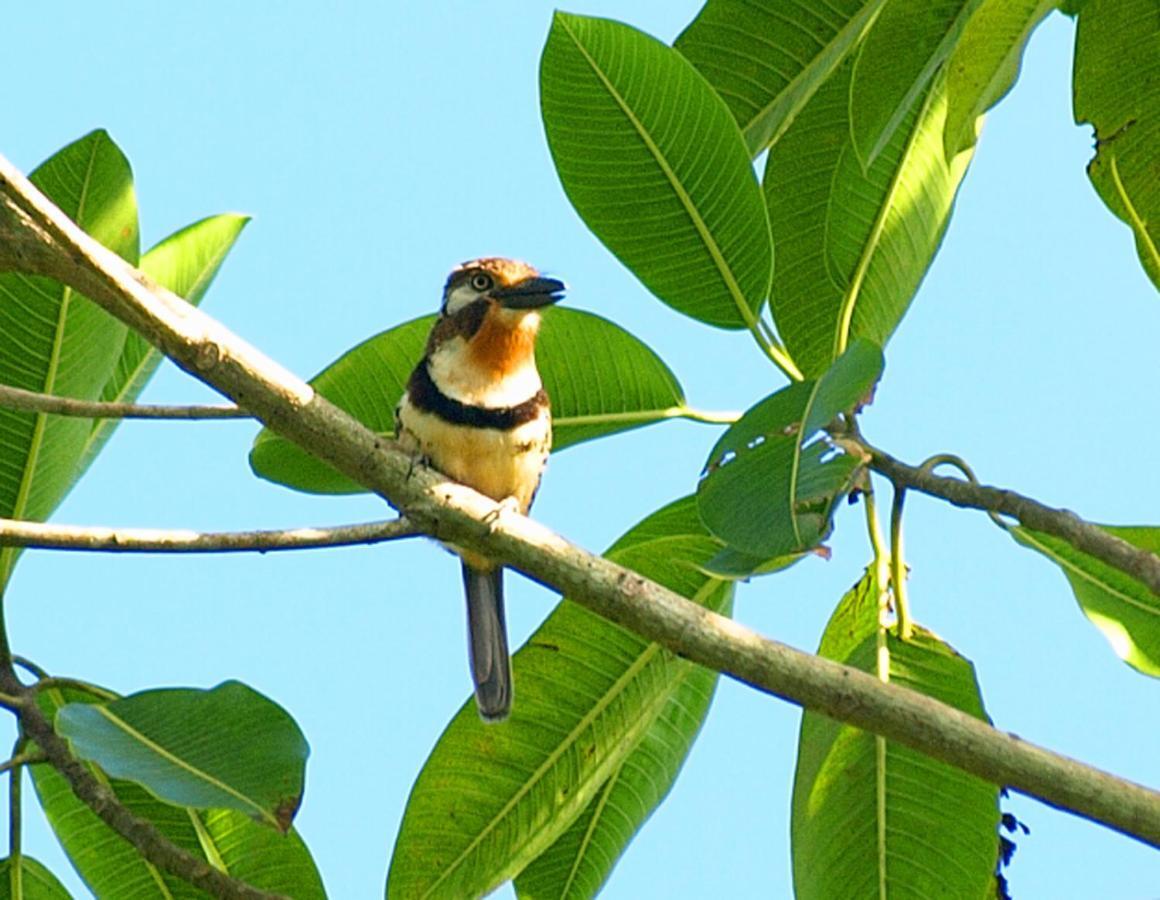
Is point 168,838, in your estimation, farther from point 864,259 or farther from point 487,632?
point 864,259

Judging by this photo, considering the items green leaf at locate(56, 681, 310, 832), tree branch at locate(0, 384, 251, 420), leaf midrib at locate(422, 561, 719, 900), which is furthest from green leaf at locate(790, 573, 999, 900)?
tree branch at locate(0, 384, 251, 420)

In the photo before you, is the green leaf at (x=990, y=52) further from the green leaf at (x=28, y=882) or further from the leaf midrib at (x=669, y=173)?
the green leaf at (x=28, y=882)

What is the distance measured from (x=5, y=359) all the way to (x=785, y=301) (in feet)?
4.11

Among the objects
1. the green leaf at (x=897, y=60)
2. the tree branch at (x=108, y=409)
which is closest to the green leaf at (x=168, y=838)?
the tree branch at (x=108, y=409)

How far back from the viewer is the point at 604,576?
1934 mm

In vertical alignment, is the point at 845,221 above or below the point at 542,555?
above

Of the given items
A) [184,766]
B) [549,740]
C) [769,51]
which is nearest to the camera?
[184,766]

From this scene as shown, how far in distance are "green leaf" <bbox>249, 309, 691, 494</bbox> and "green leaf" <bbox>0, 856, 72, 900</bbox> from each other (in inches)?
28.0

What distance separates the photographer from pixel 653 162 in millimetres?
2559

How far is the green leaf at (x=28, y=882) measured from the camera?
8.94ft

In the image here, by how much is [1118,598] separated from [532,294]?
1.26 m

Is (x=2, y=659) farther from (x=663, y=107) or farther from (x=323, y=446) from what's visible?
(x=663, y=107)

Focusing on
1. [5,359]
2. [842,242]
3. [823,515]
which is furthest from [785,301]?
[5,359]

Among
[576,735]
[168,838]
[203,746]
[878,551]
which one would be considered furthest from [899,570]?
[168,838]
